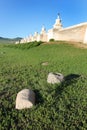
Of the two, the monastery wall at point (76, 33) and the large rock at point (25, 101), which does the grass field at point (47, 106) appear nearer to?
the large rock at point (25, 101)

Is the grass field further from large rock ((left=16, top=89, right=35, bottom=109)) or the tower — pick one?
the tower

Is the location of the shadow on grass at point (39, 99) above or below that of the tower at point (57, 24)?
below

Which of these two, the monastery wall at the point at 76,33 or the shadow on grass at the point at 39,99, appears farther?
the monastery wall at the point at 76,33

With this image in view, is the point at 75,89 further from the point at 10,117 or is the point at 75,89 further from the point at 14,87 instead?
the point at 10,117

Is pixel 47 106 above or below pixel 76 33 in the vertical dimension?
above

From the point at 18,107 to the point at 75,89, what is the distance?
228cm

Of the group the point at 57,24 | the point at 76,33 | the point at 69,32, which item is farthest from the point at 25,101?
the point at 57,24

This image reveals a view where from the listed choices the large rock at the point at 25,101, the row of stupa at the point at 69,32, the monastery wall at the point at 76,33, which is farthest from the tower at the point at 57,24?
the large rock at the point at 25,101

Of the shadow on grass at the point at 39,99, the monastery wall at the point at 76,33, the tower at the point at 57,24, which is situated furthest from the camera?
the tower at the point at 57,24

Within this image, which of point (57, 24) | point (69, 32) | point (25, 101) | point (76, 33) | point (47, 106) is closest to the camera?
point (25, 101)

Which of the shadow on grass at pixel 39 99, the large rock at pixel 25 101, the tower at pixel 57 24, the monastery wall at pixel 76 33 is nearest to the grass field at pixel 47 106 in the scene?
the shadow on grass at pixel 39 99

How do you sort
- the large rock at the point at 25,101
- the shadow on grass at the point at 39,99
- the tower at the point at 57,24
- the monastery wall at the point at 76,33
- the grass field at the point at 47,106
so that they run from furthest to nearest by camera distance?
1. the tower at the point at 57,24
2. the monastery wall at the point at 76,33
3. the shadow on grass at the point at 39,99
4. the large rock at the point at 25,101
5. the grass field at the point at 47,106

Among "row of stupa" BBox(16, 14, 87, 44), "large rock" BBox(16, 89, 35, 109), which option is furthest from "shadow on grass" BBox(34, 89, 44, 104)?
"row of stupa" BBox(16, 14, 87, 44)

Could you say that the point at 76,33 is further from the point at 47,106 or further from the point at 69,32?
the point at 47,106
